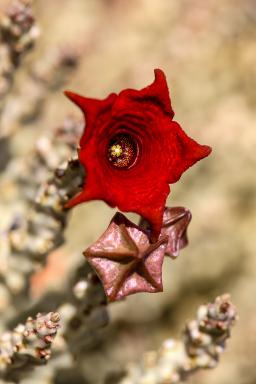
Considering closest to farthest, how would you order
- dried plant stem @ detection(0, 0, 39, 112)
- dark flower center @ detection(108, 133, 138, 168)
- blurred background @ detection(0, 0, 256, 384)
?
dark flower center @ detection(108, 133, 138, 168) → dried plant stem @ detection(0, 0, 39, 112) → blurred background @ detection(0, 0, 256, 384)

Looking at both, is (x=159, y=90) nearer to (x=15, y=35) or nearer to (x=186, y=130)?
(x=15, y=35)

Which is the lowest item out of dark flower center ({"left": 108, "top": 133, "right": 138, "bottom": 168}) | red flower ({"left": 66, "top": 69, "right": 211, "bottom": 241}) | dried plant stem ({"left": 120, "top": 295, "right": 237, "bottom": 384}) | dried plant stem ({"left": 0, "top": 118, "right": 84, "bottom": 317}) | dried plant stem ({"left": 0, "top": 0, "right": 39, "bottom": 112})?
dried plant stem ({"left": 120, "top": 295, "right": 237, "bottom": 384})

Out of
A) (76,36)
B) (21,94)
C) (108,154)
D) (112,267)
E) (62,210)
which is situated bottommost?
(112,267)

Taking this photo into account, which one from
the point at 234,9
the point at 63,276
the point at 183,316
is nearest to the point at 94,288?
the point at 63,276

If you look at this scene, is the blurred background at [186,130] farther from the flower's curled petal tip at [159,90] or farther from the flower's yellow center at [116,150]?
the flower's curled petal tip at [159,90]

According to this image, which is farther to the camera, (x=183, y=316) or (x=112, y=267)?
(x=183, y=316)

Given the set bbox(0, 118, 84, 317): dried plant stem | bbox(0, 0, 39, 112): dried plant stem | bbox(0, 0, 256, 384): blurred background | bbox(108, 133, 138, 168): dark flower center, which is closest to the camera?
bbox(108, 133, 138, 168): dark flower center

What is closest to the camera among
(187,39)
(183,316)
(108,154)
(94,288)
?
(108,154)

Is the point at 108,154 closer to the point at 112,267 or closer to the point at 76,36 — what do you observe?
the point at 112,267

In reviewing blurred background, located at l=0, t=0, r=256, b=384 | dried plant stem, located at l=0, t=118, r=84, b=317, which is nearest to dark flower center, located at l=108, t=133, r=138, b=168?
dried plant stem, located at l=0, t=118, r=84, b=317

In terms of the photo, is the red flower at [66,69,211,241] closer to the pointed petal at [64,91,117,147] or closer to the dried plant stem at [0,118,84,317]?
the pointed petal at [64,91,117,147]
